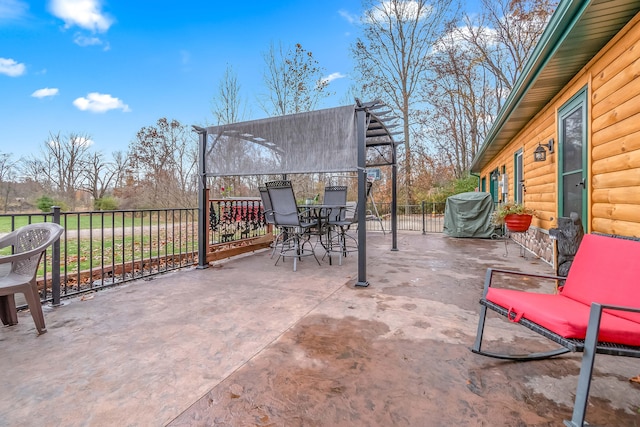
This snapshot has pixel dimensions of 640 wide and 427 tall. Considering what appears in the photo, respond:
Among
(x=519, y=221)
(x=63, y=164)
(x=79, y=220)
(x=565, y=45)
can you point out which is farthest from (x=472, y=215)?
(x=63, y=164)

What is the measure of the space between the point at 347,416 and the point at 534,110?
225 inches

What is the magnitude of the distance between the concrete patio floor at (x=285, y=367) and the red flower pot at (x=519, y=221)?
2.90m

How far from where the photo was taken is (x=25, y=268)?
7.74ft

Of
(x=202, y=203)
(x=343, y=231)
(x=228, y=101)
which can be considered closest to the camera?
(x=202, y=203)

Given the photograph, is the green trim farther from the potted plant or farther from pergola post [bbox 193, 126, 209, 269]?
pergola post [bbox 193, 126, 209, 269]

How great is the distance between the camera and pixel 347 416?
140 centimetres

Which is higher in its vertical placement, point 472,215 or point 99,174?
point 99,174

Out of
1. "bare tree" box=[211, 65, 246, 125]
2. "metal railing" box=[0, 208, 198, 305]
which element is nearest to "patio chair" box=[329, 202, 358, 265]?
"metal railing" box=[0, 208, 198, 305]

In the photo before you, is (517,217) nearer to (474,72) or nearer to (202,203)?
(202,203)

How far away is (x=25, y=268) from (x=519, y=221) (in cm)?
637

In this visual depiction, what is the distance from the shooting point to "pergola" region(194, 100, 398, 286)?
3631 mm

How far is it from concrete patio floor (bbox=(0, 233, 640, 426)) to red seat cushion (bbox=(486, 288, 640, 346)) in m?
0.34

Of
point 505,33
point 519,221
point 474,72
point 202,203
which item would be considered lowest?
point 519,221

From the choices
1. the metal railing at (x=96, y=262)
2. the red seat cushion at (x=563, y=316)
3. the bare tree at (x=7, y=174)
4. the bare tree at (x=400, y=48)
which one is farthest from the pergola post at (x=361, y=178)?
the bare tree at (x=7, y=174)
